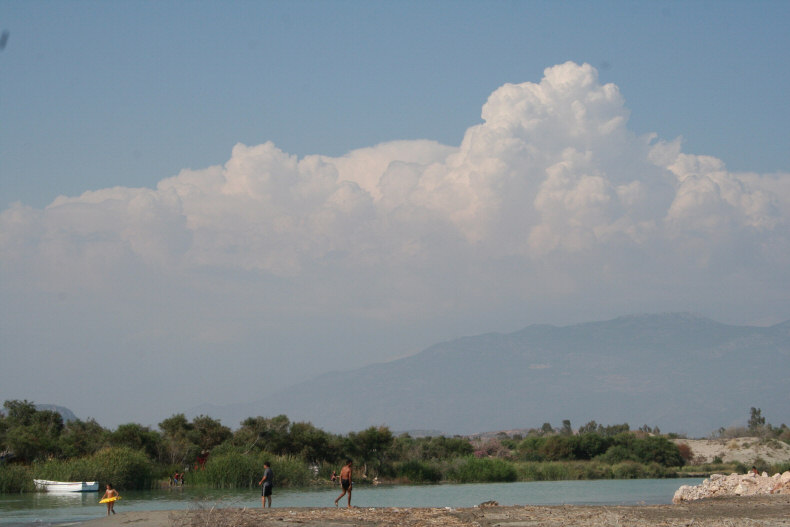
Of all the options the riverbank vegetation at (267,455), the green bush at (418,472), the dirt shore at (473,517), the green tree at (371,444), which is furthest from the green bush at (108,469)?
the dirt shore at (473,517)

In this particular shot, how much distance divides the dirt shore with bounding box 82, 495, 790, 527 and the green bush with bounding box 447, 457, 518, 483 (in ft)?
138

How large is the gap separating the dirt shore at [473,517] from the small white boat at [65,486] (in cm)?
2307

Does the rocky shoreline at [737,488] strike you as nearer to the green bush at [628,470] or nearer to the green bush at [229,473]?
the green bush at [229,473]

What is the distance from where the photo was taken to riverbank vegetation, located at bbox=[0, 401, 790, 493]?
5397cm

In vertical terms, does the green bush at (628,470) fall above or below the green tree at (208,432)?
below

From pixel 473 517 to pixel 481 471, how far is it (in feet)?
154

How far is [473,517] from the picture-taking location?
27734mm

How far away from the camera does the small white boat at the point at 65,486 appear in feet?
161

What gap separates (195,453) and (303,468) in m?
8.05

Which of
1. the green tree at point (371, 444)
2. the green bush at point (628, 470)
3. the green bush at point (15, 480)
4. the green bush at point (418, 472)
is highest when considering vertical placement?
the green tree at point (371, 444)

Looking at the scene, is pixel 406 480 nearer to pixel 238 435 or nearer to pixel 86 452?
pixel 238 435

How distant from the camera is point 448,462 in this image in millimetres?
75875

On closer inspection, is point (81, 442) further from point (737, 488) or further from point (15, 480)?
point (737, 488)

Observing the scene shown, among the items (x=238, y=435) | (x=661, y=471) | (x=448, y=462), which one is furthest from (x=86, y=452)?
(x=661, y=471)
